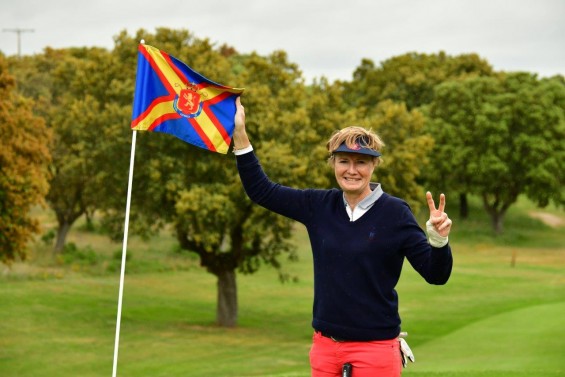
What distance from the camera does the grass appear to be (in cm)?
2612

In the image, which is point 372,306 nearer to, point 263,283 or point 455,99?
point 263,283

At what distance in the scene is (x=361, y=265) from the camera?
6168 millimetres

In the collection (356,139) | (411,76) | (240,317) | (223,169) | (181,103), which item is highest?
(411,76)

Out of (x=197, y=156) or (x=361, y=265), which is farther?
(x=197, y=156)

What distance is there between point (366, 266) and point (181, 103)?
10.2 ft

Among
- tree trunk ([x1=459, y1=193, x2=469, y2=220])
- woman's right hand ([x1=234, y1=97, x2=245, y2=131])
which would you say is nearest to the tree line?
woman's right hand ([x1=234, y1=97, x2=245, y2=131])

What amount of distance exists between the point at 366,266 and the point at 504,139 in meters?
62.8

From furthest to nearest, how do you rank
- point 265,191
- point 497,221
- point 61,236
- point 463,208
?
point 463,208 → point 497,221 → point 61,236 → point 265,191

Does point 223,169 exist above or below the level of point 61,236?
above

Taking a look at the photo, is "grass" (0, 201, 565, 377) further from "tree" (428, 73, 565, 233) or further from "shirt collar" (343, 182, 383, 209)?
"shirt collar" (343, 182, 383, 209)

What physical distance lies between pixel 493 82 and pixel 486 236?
34.1 ft

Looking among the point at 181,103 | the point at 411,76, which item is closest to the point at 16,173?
the point at 181,103

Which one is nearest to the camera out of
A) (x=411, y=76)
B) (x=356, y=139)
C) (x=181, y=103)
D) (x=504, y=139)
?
(x=356, y=139)

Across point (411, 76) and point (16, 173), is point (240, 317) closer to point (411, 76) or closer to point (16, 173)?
point (16, 173)
